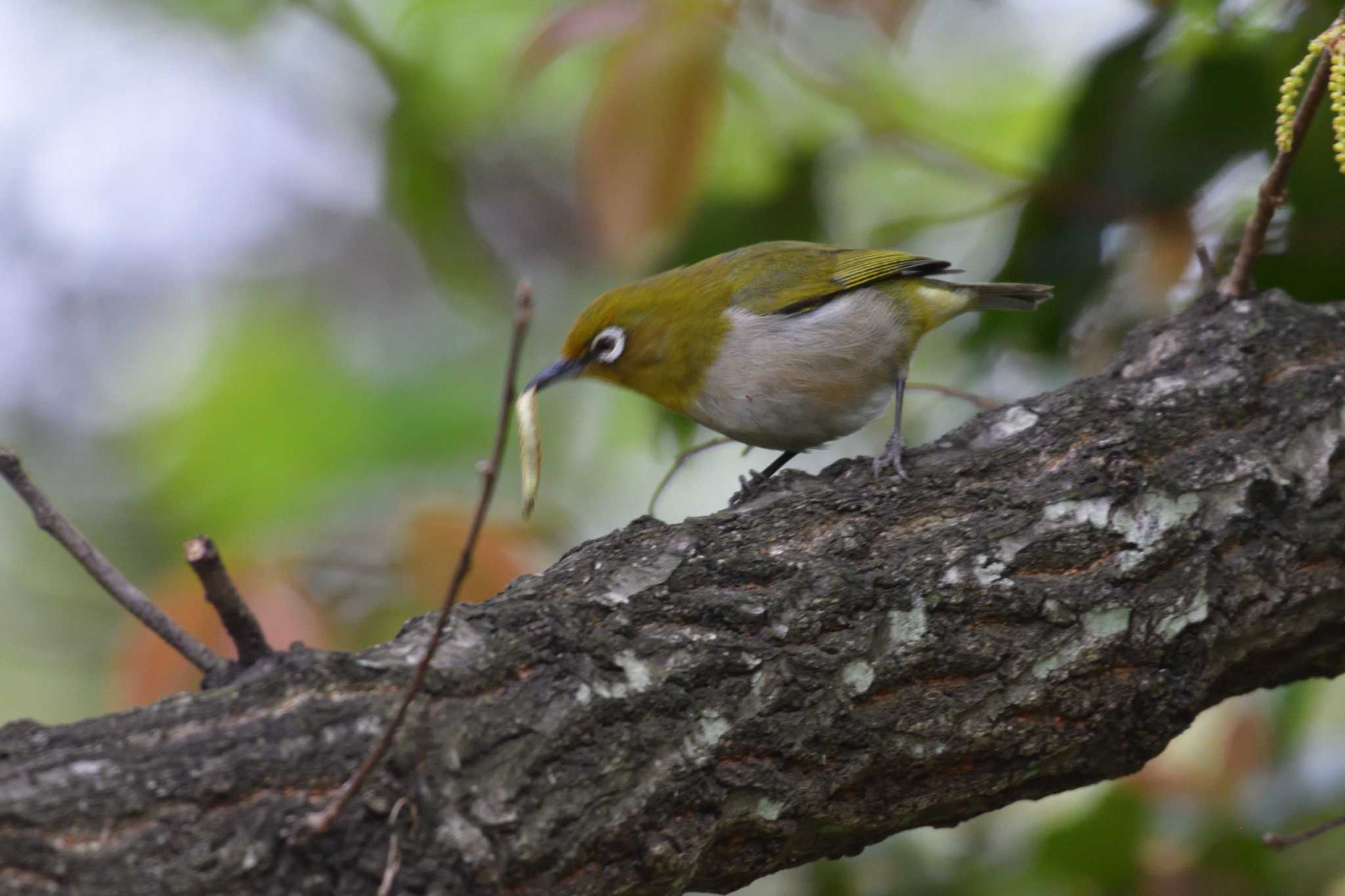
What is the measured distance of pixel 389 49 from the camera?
16.7ft

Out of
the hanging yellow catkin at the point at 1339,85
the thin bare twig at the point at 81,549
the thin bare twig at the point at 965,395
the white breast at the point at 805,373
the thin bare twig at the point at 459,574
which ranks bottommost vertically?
the thin bare twig at the point at 459,574

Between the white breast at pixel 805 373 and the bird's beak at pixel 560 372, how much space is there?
16.3 inches

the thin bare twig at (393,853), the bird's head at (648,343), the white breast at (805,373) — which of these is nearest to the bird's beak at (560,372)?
the bird's head at (648,343)

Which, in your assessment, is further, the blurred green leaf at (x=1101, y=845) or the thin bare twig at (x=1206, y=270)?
the blurred green leaf at (x=1101, y=845)

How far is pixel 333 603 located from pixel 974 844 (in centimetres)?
227

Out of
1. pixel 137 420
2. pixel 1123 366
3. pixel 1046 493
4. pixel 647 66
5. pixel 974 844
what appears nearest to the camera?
pixel 1046 493

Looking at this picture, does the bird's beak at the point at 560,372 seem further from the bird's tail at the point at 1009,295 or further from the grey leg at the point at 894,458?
the bird's tail at the point at 1009,295

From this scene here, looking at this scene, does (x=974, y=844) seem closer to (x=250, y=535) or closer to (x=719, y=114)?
(x=719, y=114)

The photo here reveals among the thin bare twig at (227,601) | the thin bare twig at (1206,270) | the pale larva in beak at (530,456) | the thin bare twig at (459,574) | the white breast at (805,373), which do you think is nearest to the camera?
the thin bare twig at (459,574)

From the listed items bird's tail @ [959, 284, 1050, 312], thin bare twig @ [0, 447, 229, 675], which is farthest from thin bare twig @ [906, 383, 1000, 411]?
thin bare twig @ [0, 447, 229, 675]

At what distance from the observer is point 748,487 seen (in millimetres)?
3217

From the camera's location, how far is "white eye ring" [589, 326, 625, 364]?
13.2 feet

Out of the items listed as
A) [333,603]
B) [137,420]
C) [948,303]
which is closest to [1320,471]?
[948,303]

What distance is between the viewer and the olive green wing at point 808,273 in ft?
13.4
